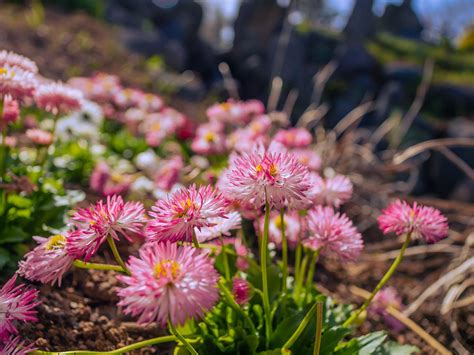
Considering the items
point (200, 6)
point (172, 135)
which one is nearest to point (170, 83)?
point (172, 135)

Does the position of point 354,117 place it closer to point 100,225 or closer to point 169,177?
point 169,177

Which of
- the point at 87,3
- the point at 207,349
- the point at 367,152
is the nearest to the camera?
the point at 207,349

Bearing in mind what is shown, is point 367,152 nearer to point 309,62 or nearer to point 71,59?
point 71,59

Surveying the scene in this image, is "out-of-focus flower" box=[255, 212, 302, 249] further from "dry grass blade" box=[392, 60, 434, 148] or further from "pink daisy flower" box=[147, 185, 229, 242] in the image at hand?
"dry grass blade" box=[392, 60, 434, 148]

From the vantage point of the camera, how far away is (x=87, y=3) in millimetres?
11195

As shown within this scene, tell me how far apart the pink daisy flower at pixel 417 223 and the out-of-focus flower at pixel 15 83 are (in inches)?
47.1

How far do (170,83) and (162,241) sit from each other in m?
6.79

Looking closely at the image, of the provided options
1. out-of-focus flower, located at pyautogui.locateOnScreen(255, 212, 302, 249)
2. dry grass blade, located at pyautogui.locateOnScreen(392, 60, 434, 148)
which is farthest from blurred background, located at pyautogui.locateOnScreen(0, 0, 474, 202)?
out-of-focus flower, located at pyautogui.locateOnScreen(255, 212, 302, 249)

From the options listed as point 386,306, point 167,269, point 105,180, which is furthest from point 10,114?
point 386,306

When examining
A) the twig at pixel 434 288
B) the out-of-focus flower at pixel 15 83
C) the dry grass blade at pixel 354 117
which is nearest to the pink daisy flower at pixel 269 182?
the out-of-focus flower at pixel 15 83

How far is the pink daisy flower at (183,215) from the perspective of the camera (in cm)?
95

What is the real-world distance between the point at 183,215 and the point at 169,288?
0.62 ft

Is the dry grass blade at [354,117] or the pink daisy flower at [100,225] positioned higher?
the dry grass blade at [354,117]

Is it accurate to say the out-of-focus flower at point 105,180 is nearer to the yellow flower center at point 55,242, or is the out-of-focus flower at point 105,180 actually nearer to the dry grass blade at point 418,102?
the yellow flower center at point 55,242
